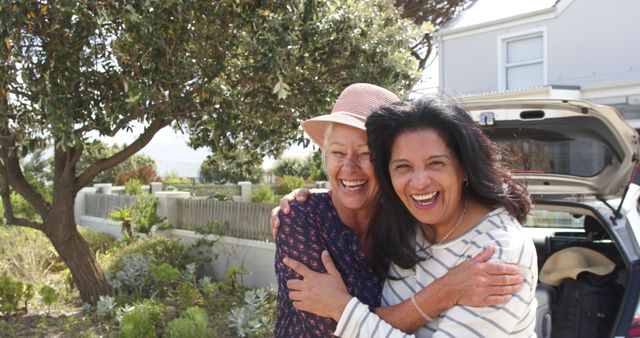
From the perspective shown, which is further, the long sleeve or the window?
the window

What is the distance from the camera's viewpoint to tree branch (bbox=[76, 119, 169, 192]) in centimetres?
656

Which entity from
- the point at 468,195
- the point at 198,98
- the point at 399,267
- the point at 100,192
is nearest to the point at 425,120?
the point at 468,195

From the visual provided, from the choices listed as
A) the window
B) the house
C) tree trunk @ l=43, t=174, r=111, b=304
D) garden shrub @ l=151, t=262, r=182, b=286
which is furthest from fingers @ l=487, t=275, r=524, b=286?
the window

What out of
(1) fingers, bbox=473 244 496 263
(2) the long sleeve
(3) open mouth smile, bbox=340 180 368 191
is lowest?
(2) the long sleeve

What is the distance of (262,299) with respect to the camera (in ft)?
20.6

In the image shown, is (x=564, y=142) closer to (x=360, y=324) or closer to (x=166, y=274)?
(x=360, y=324)

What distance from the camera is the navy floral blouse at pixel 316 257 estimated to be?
1.94 meters


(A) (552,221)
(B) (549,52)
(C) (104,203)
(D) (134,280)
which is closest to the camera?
(A) (552,221)

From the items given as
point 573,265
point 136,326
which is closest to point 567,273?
point 573,265

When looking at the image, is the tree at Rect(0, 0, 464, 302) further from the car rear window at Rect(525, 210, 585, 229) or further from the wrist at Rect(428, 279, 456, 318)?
the wrist at Rect(428, 279, 456, 318)

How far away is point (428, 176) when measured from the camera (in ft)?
5.74

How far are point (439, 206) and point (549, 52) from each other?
1247cm

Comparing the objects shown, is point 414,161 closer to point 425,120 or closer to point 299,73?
point 425,120

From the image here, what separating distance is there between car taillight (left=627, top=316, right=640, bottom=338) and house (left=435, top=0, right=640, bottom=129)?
8.15 meters
